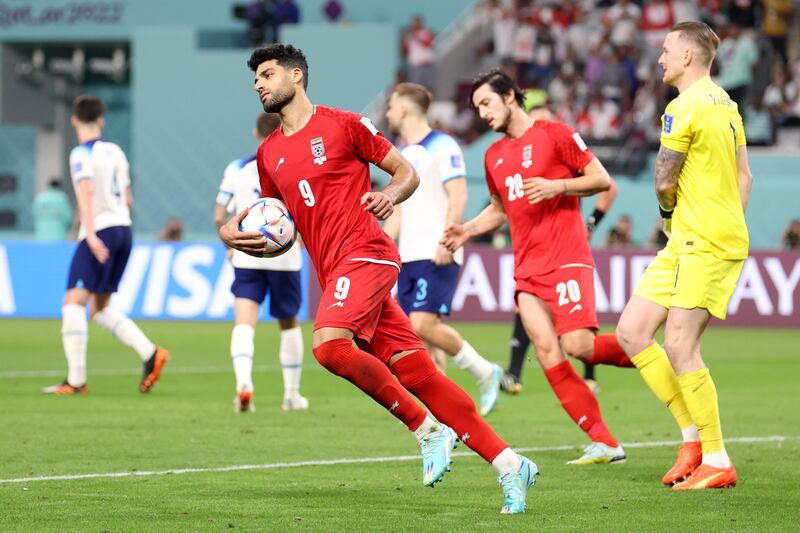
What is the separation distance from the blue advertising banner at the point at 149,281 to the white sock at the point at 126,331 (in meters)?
8.78

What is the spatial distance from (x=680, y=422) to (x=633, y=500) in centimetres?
94

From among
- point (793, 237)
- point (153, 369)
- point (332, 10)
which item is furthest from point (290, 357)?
point (332, 10)

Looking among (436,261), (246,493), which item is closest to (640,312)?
(246,493)

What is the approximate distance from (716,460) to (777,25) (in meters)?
21.5

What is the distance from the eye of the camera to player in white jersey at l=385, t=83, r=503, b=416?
11531 mm

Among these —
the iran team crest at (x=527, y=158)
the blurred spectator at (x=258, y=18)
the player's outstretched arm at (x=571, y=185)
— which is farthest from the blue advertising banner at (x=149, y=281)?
the player's outstretched arm at (x=571, y=185)

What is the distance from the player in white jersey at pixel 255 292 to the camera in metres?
11.5

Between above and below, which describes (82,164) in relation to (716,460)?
above

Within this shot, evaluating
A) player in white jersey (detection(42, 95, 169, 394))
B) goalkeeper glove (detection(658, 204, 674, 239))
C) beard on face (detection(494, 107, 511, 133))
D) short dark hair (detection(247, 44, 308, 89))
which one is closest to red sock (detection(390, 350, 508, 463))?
short dark hair (detection(247, 44, 308, 89))

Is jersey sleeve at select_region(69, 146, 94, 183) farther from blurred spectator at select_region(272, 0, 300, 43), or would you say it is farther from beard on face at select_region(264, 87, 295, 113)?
blurred spectator at select_region(272, 0, 300, 43)

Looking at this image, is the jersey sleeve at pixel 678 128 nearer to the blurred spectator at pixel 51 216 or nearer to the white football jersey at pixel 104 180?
the white football jersey at pixel 104 180

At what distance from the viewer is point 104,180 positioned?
1288cm

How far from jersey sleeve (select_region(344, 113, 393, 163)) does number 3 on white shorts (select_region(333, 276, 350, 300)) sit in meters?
0.63

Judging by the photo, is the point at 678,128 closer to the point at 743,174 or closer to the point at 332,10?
the point at 743,174
